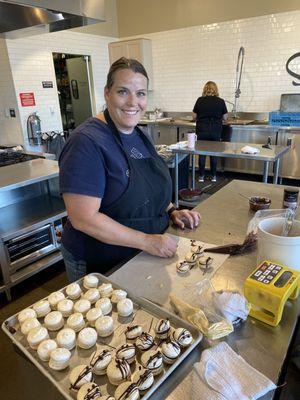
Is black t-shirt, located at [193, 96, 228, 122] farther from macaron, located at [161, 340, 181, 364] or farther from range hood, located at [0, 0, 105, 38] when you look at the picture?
macaron, located at [161, 340, 181, 364]

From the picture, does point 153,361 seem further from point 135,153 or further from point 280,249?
point 135,153

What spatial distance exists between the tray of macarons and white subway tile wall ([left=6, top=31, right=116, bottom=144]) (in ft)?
16.2

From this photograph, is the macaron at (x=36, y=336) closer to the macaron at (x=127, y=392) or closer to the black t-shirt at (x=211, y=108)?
the macaron at (x=127, y=392)

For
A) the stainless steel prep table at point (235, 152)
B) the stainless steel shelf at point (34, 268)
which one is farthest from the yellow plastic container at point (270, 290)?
the stainless steel prep table at point (235, 152)

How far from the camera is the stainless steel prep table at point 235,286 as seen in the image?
2.31 ft

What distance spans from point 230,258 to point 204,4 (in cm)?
586

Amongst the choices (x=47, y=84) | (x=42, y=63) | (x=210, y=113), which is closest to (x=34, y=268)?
(x=210, y=113)

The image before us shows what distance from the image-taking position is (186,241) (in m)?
1.32

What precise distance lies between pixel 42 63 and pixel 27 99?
689 millimetres

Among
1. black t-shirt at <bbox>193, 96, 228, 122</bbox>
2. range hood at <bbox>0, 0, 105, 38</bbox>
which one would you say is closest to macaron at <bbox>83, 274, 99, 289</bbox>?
range hood at <bbox>0, 0, 105, 38</bbox>

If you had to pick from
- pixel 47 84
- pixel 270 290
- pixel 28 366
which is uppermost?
pixel 47 84

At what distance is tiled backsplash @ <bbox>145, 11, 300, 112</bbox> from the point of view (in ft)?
16.9

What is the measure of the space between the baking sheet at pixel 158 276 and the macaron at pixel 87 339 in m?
0.23

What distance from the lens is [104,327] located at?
2.63 ft
